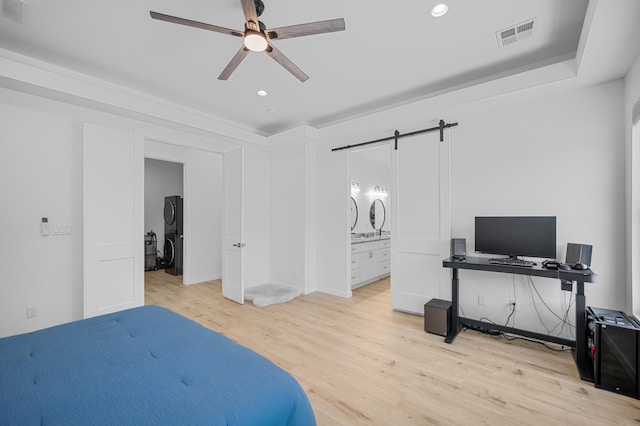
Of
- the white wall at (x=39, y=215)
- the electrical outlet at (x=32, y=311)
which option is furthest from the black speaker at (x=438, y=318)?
the electrical outlet at (x=32, y=311)

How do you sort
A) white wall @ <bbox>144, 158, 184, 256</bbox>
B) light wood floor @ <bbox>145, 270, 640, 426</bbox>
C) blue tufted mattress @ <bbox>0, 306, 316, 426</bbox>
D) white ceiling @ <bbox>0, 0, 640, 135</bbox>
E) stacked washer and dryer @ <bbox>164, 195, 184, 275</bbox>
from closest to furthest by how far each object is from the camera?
blue tufted mattress @ <bbox>0, 306, 316, 426</bbox> < light wood floor @ <bbox>145, 270, 640, 426</bbox> < white ceiling @ <bbox>0, 0, 640, 135</bbox> < stacked washer and dryer @ <bbox>164, 195, 184, 275</bbox> < white wall @ <bbox>144, 158, 184, 256</bbox>

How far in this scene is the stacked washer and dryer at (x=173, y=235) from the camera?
619 cm

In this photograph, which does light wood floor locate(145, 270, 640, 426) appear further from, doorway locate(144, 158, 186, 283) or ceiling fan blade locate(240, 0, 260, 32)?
doorway locate(144, 158, 186, 283)

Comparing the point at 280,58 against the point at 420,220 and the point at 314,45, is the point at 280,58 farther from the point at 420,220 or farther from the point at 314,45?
the point at 420,220

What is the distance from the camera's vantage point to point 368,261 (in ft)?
17.9

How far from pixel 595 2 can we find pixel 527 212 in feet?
6.32

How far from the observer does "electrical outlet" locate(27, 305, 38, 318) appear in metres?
3.01

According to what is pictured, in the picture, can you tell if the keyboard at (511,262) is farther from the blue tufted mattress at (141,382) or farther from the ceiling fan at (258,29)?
the ceiling fan at (258,29)

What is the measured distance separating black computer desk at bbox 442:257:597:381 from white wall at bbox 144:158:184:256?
6890 mm

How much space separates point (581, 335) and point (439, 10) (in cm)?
293

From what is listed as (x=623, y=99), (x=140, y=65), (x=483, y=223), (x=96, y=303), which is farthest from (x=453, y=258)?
(x=96, y=303)

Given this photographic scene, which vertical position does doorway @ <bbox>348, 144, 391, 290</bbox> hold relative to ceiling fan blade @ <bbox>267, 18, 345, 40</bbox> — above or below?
below

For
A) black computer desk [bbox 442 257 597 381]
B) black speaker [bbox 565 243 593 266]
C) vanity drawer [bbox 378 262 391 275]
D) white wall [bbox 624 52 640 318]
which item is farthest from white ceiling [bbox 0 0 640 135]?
vanity drawer [bbox 378 262 391 275]

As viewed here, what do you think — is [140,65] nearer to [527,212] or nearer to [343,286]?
[343,286]
